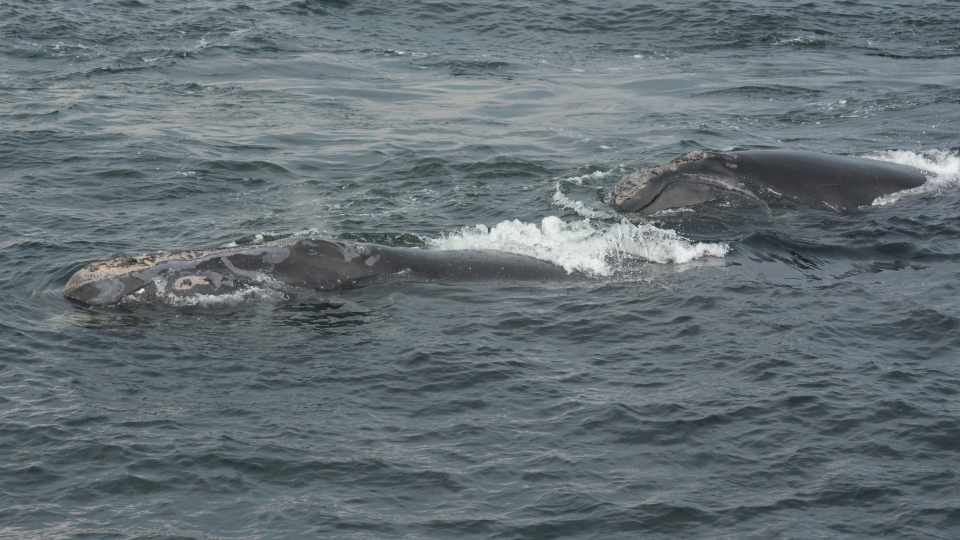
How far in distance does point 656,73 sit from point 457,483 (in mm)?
19896

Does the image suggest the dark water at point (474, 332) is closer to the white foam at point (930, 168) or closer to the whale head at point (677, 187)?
the white foam at point (930, 168)

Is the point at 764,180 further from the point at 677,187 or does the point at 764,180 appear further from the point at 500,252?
the point at 500,252

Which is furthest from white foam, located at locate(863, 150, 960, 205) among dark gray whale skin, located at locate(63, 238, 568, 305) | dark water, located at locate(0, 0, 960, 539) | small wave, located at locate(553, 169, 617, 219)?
dark gray whale skin, located at locate(63, 238, 568, 305)

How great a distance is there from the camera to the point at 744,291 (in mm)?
13031

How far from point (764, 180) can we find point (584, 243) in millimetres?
3238

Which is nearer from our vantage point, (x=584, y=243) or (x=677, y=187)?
(x=584, y=243)

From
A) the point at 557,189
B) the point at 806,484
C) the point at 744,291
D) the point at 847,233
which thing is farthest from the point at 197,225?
the point at 806,484

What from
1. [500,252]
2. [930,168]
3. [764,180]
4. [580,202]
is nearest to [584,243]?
[500,252]

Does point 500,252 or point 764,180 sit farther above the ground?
point 764,180

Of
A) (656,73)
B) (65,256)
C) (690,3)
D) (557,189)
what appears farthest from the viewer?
(690,3)

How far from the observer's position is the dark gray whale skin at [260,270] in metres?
12.3

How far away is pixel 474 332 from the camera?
39.0 ft

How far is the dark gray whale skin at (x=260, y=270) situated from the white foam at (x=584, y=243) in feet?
3.83

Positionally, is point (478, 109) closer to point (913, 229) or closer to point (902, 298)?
point (913, 229)
